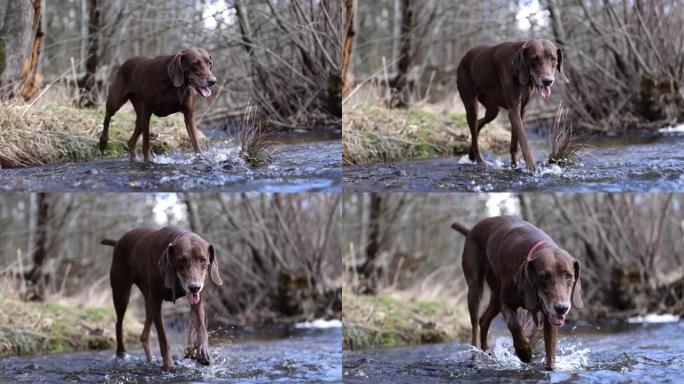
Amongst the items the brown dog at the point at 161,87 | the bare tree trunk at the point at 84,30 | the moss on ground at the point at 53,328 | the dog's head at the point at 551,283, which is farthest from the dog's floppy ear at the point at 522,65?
the bare tree trunk at the point at 84,30

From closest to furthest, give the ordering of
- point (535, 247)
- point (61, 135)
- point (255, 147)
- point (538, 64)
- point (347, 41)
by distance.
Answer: point (535, 247)
point (538, 64)
point (255, 147)
point (61, 135)
point (347, 41)

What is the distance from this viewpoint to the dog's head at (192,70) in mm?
6535

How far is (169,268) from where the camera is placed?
5.75m

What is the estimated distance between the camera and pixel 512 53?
664 centimetres

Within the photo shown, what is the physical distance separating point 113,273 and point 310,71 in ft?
10.4

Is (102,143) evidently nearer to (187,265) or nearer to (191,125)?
(191,125)

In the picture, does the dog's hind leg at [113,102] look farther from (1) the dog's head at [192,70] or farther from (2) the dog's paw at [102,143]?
(1) the dog's head at [192,70]

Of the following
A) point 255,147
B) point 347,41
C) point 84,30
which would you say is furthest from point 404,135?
point 84,30

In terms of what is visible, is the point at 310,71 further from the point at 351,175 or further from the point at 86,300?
the point at 86,300

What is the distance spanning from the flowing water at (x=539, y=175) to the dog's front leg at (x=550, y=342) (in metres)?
1.45

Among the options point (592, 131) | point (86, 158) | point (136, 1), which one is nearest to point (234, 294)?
point (86, 158)

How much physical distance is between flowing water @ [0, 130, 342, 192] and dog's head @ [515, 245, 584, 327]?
2.23 metres

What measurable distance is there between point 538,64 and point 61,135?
13.4 feet

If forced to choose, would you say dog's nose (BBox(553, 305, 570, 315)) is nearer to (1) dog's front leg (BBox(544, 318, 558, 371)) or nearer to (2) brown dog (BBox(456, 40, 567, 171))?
(1) dog's front leg (BBox(544, 318, 558, 371))
